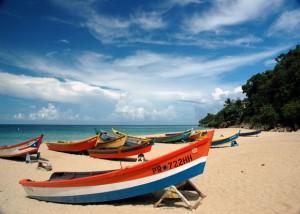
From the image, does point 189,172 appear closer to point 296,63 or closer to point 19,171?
point 19,171

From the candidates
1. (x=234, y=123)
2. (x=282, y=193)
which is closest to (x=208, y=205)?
(x=282, y=193)

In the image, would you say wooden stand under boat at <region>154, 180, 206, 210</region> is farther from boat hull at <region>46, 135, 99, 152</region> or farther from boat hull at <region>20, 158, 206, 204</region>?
boat hull at <region>46, 135, 99, 152</region>

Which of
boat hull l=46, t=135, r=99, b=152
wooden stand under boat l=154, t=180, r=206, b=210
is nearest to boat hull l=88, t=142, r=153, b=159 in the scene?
boat hull l=46, t=135, r=99, b=152

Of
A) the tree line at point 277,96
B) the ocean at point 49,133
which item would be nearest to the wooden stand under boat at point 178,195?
the ocean at point 49,133

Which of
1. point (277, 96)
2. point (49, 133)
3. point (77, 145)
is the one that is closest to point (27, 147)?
point (77, 145)

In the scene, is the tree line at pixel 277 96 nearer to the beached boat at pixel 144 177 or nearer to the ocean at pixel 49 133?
the ocean at pixel 49 133

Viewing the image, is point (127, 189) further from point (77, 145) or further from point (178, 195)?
point (77, 145)

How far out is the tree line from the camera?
37.9m

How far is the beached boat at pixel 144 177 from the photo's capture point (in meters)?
6.32

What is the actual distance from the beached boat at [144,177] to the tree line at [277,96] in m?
35.0

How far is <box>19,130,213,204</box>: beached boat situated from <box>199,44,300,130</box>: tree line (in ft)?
115

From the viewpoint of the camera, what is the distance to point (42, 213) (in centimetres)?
658

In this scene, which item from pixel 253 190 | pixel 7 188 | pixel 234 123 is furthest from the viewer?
pixel 234 123

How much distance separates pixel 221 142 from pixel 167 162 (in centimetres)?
1600
